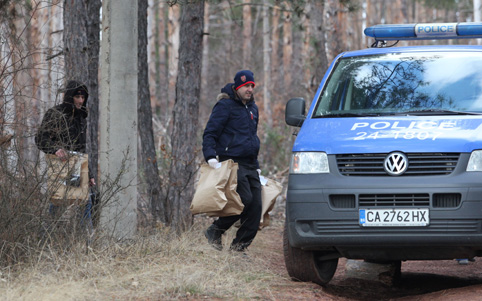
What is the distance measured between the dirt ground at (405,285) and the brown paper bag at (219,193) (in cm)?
78

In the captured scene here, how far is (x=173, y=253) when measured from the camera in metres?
6.70

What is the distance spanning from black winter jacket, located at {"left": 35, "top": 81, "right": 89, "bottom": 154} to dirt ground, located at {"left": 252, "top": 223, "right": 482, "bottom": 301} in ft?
7.27

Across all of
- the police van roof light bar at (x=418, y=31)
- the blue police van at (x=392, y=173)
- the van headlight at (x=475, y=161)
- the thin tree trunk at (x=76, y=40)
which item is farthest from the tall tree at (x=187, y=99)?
the van headlight at (x=475, y=161)

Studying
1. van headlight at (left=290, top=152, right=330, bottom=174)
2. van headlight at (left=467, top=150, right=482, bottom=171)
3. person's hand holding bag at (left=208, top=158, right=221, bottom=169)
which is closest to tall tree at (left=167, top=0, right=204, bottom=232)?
person's hand holding bag at (left=208, top=158, right=221, bottom=169)

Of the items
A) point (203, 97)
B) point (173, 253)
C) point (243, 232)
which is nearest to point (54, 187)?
point (173, 253)

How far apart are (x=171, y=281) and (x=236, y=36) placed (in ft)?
111

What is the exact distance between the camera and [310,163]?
5.88 meters

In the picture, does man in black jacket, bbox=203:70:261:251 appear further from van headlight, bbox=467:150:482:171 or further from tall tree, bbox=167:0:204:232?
van headlight, bbox=467:150:482:171

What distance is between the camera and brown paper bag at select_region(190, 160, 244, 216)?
713 centimetres

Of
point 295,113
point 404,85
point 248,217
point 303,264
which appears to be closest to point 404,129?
point 404,85

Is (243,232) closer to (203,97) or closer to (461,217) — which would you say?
(461,217)

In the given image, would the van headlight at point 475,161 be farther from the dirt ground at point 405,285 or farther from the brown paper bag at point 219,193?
the brown paper bag at point 219,193

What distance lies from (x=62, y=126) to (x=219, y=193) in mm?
1596

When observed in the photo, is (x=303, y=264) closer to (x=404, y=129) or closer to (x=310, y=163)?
(x=310, y=163)
